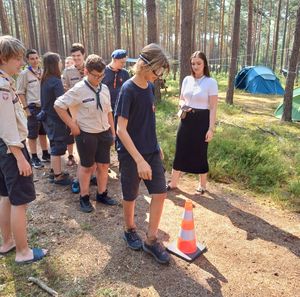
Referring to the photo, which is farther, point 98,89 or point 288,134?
point 288,134

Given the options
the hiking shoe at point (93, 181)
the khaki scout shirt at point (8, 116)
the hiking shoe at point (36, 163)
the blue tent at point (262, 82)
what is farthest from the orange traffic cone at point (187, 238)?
the blue tent at point (262, 82)

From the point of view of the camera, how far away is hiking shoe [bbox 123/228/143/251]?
327 centimetres

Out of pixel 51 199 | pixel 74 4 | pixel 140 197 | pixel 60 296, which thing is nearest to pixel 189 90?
pixel 140 197

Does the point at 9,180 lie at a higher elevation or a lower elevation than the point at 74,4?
lower

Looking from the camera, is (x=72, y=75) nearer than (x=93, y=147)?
No

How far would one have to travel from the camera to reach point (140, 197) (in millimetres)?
4641

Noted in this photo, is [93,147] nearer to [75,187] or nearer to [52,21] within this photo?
[75,187]

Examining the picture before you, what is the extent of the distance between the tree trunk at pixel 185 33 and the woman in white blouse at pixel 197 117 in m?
4.81

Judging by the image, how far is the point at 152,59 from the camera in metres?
2.62

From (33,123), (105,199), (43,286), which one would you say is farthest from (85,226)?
(33,123)

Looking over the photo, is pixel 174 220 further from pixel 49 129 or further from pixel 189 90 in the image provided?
pixel 49 129

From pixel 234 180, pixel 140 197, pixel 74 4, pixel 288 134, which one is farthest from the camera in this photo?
pixel 74 4

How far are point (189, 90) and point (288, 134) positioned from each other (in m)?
4.97

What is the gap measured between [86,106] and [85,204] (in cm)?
121
